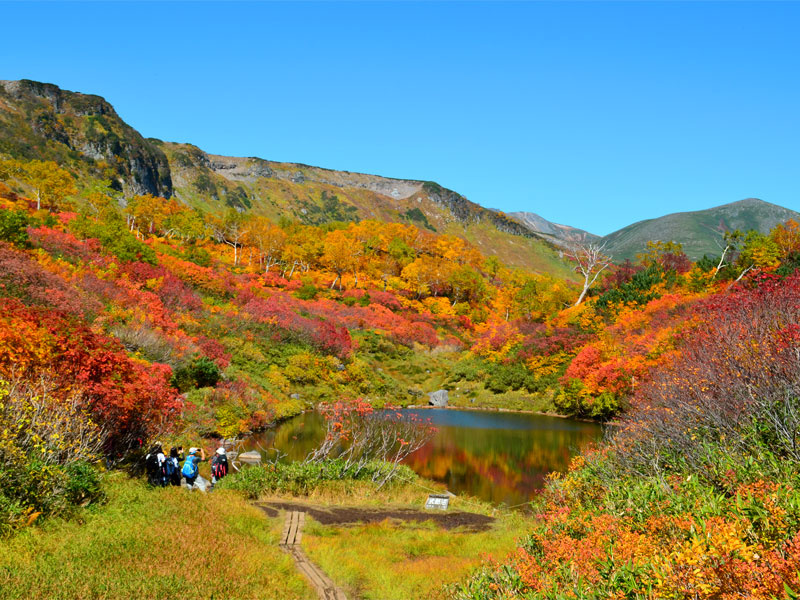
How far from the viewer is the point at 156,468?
1598 cm

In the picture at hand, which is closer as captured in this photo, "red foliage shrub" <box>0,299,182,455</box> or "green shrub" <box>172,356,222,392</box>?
"red foliage shrub" <box>0,299,182,455</box>

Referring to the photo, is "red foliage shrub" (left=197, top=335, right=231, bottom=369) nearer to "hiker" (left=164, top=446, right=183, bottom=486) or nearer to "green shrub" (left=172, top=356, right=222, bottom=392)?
"green shrub" (left=172, top=356, right=222, bottom=392)

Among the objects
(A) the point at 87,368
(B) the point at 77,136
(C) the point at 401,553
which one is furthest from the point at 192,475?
(B) the point at 77,136

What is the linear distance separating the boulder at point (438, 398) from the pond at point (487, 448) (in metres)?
5.59

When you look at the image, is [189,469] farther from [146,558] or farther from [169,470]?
[146,558]

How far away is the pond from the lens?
23.7 metres

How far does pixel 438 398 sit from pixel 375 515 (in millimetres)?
33258

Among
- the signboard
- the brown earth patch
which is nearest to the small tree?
the brown earth patch

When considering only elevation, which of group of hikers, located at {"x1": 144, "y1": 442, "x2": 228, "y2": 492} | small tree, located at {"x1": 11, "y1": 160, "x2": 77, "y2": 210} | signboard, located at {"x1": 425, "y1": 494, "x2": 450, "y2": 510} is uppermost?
small tree, located at {"x1": 11, "y1": 160, "x2": 77, "y2": 210}

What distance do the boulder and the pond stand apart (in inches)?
220

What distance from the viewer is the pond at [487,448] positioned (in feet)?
77.8

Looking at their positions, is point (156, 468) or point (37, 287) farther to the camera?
point (37, 287)

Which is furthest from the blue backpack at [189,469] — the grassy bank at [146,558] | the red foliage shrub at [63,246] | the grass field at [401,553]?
the red foliage shrub at [63,246]

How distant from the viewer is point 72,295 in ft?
88.2
